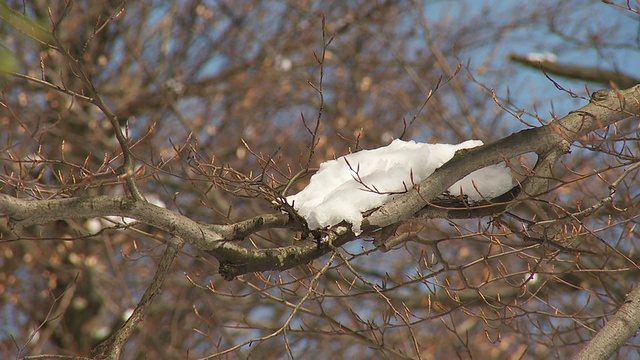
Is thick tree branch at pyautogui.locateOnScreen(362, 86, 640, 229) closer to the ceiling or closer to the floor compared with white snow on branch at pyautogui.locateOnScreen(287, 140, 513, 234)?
closer to the floor

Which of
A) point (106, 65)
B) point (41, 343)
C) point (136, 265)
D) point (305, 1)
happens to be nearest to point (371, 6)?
point (305, 1)

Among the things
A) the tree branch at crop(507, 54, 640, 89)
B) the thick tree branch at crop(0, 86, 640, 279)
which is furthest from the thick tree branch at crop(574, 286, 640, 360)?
the tree branch at crop(507, 54, 640, 89)

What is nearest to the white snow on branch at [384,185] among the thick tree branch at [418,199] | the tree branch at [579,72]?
the thick tree branch at [418,199]

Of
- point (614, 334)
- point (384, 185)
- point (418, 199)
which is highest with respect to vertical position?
point (384, 185)

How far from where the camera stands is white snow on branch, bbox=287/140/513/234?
2549mm

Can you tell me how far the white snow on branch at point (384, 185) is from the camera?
255 cm

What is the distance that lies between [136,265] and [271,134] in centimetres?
262

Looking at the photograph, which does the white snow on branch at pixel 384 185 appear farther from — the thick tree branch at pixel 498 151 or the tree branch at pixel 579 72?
the tree branch at pixel 579 72

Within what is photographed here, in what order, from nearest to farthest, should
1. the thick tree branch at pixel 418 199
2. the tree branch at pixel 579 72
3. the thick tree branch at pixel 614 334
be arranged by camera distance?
1. the thick tree branch at pixel 614 334
2. the thick tree branch at pixel 418 199
3. the tree branch at pixel 579 72

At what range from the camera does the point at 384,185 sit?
2.62 meters

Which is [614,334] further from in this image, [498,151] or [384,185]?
[384,185]

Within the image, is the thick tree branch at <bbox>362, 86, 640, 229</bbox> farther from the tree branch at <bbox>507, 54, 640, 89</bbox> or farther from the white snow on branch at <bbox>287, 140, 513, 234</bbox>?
the tree branch at <bbox>507, 54, 640, 89</bbox>

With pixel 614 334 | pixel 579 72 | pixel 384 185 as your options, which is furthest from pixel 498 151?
pixel 579 72

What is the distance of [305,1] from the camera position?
9180 millimetres
